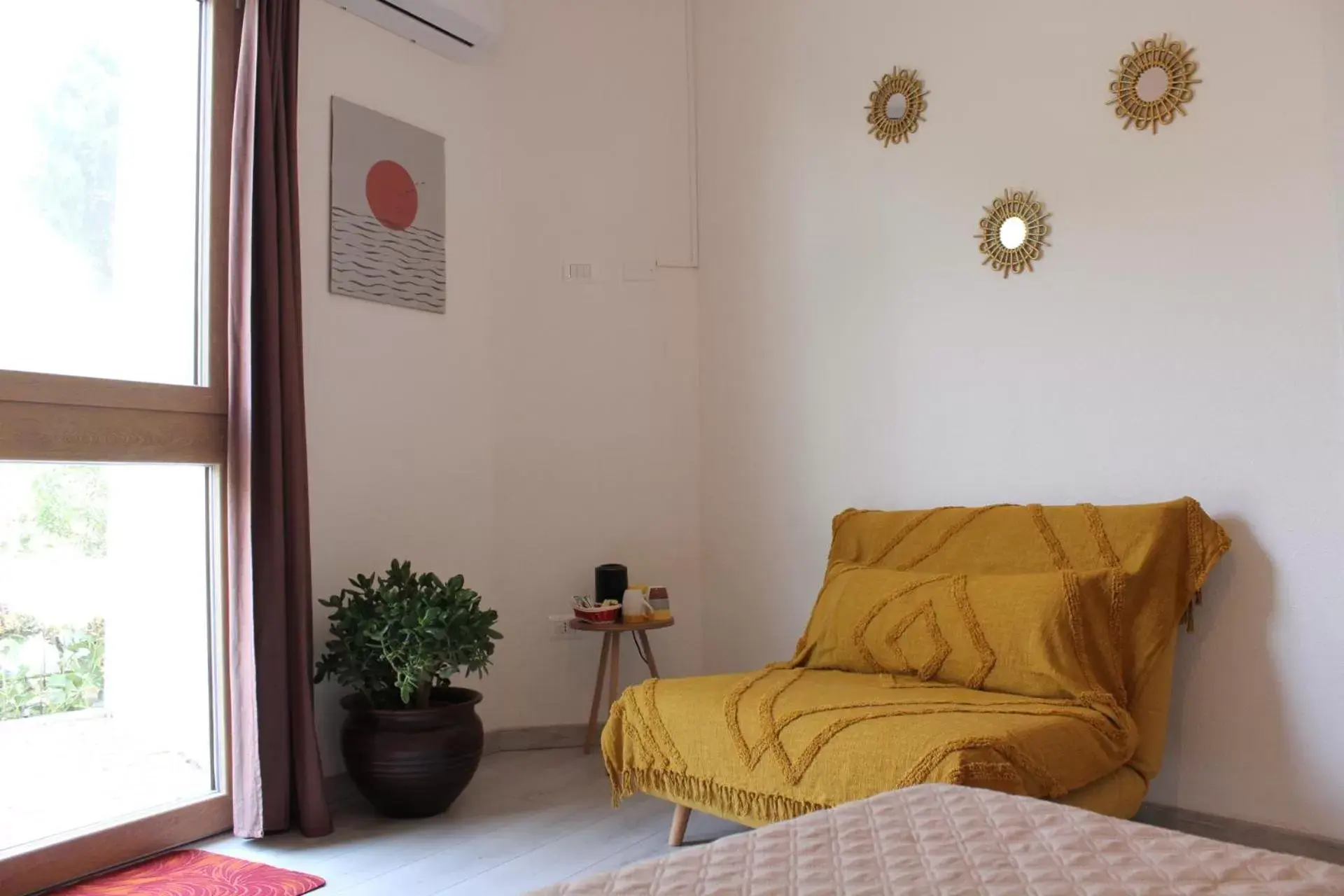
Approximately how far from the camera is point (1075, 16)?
3.07 metres

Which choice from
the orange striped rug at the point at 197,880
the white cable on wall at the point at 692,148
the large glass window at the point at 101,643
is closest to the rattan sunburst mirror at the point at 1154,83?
the white cable on wall at the point at 692,148

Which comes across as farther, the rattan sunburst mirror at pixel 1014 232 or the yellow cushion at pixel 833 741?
the rattan sunburst mirror at pixel 1014 232

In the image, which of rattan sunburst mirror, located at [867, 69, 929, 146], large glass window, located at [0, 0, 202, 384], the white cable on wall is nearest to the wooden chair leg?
large glass window, located at [0, 0, 202, 384]

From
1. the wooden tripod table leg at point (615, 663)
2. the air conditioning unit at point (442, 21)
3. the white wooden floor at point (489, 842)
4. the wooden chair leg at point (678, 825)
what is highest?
the air conditioning unit at point (442, 21)

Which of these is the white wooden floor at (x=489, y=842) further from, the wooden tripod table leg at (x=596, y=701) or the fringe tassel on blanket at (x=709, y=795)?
the wooden tripod table leg at (x=596, y=701)

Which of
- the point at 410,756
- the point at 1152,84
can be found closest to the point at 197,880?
the point at 410,756

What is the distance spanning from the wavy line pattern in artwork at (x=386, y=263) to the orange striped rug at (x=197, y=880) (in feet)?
5.52

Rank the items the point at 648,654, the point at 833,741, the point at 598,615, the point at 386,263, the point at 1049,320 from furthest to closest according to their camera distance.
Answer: the point at 648,654 → the point at 598,615 → the point at 386,263 → the point at 1049,320 → the point at 833,741

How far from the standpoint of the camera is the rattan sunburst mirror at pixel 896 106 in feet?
11.2

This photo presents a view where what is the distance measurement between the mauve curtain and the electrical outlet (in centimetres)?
108

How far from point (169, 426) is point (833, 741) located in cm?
191

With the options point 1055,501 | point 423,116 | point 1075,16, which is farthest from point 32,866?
point 1075,16

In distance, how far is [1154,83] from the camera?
9.51 ft

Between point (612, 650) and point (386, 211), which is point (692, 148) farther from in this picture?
point (612, 650)
